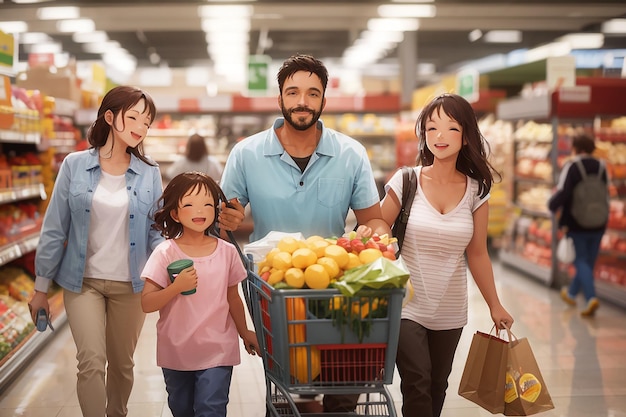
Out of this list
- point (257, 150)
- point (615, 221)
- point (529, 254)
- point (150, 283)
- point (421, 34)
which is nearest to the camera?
point (150, 283)

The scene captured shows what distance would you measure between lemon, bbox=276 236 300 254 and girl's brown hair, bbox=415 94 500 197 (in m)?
0.95

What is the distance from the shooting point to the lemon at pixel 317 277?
7.39 feet

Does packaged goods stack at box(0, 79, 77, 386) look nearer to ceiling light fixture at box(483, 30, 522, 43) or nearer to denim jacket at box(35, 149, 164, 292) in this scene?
denim jacket at box(35, 149, 164, 292)

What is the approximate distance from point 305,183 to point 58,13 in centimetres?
1230

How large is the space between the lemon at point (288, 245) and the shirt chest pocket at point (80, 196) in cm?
107

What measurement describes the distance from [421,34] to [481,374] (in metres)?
19.3

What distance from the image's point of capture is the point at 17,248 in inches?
213

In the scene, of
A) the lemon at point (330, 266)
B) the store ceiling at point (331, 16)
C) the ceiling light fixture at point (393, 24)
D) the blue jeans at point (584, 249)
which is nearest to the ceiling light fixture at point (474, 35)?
the store ceiling at point (331, 16)

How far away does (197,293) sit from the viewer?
9.04 feet

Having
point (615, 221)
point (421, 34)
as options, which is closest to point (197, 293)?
point (615, 221)

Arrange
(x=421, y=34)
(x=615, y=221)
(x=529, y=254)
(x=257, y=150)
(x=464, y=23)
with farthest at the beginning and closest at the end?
(x=421, y=34) < (x=464, y=23) < (x=529, y=254) < (x=615, y=221) < (x=257, y=150)

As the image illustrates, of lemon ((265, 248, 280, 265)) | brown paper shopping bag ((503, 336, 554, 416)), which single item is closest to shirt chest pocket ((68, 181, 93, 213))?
lemon ((265, 248, 280, 265))

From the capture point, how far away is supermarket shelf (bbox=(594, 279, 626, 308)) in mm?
7254

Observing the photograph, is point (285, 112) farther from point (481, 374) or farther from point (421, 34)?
point (421, 34)
